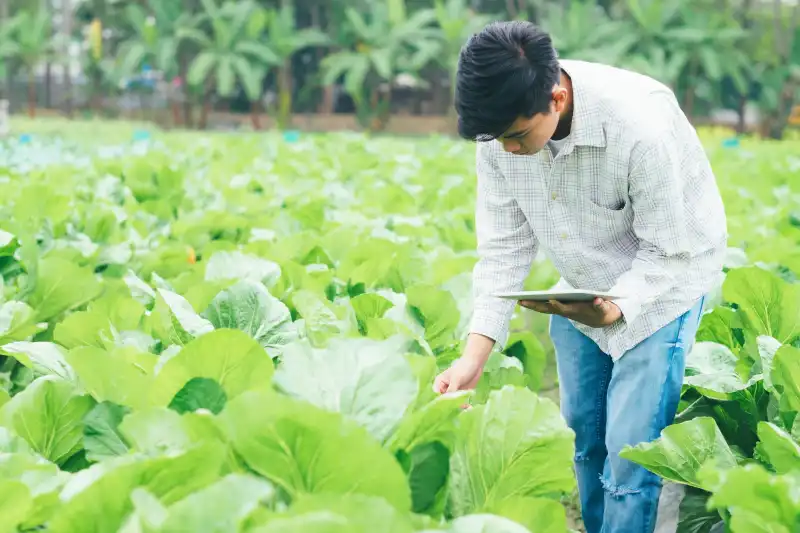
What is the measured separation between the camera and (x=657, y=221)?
93.0 inches

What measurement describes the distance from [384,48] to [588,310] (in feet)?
94.7

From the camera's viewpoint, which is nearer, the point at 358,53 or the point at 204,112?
the point at 358,53

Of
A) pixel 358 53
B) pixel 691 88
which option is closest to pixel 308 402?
pixel 358 53

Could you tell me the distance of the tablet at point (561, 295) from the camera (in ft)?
6.90

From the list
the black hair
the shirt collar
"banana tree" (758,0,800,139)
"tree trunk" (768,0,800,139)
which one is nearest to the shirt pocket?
the shirt collar

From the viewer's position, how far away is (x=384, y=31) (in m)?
30.7

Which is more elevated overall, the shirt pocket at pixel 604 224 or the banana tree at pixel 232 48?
the shirt pocket at pixel 604 224

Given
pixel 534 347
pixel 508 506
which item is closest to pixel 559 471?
pixel 508 506

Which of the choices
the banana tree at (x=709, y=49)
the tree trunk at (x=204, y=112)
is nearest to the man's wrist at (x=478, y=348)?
the banana tree at (x=709, y=49)

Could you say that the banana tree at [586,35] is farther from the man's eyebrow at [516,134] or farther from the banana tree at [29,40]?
the man's eyebrow at [516,134]

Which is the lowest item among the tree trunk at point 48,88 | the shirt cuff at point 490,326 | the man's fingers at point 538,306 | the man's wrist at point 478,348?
the tree trunk at point 48,88

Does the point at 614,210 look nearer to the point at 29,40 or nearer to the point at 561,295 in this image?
the point at 561,295

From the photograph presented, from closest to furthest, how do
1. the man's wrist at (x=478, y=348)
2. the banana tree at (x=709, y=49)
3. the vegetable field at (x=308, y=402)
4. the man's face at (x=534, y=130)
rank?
the vegetable field at (x=308, y=402), the man's face at (x=534, y=130), the man's wrist at (x=478, y=348), the banana tree at (x=709, y=49)

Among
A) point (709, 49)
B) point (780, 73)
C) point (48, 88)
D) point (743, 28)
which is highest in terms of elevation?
point (743, 28)
